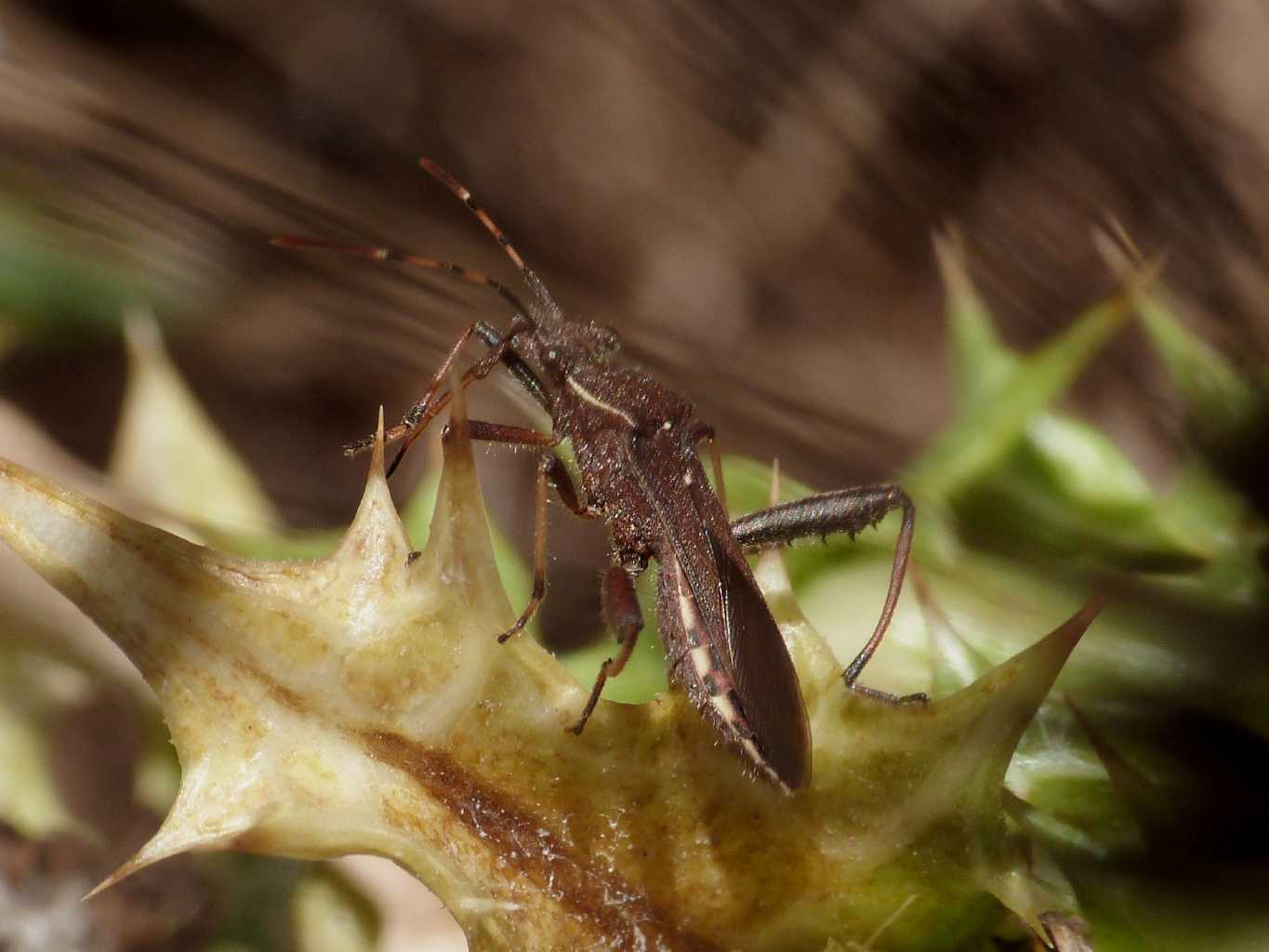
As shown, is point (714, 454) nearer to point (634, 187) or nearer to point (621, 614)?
point (621, 614)

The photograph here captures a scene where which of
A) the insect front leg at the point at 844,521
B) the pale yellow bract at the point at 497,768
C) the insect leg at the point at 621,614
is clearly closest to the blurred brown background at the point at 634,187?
the insect front leg at the point at 844,521

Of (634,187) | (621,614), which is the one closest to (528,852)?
(621,614)

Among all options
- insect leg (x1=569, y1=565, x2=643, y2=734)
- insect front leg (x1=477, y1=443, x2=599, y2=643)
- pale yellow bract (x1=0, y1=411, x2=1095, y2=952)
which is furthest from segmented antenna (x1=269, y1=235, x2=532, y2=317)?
pale yellow bract (x1=0, y1=411, x2=1095, y2=952)

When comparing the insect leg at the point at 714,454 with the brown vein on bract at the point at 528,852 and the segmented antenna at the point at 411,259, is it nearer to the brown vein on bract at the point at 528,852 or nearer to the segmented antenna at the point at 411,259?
the segmented antenna at the point at 411,259

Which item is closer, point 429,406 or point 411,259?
point 429,406

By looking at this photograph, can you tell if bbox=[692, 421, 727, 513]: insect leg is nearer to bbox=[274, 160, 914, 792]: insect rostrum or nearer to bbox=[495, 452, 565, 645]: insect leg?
bbox=[274, 160, 914, 792]: insect rostrum

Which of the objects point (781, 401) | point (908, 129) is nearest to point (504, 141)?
point (908, 129)

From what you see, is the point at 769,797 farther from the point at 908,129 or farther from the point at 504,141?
the point at 504,141

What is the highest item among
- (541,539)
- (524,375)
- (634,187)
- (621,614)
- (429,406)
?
(634,187)
